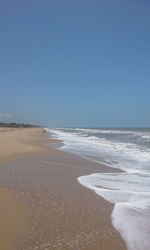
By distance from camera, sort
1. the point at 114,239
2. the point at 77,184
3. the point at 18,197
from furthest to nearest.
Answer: the point at 77,184 < the point at 18,197 < the point at 114,239

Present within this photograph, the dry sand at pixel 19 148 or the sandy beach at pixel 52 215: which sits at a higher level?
the dry sand at pixel 19 148

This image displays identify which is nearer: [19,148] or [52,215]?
[52,215]

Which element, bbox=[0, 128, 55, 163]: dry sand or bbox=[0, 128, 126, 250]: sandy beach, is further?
bbox=[0, 128, 55, 163]: dry sand

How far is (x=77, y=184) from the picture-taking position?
8.89 m

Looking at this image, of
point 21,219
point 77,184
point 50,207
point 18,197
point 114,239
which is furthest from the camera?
point 77,184

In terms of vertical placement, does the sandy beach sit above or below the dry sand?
below

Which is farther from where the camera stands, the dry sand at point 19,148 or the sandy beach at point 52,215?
the dry sand at point 19,148

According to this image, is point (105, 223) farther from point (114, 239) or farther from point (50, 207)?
point (50, 207)

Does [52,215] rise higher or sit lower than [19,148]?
lower

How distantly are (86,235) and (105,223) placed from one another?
0.74 m

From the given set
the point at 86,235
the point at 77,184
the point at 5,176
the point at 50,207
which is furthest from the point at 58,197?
the point at 5,176

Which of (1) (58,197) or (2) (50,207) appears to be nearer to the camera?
(2) (50,207)

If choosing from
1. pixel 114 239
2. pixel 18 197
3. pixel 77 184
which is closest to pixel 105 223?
pixel 114 239

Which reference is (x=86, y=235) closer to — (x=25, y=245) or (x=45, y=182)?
(x=25, y=245)
